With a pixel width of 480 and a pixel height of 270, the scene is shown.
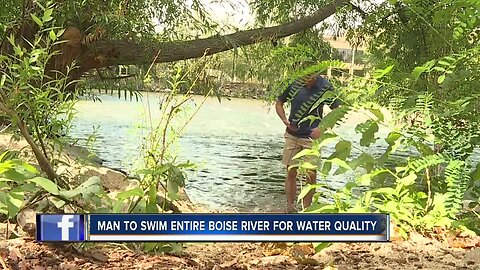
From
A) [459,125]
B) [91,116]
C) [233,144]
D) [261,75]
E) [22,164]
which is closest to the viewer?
[22,164]

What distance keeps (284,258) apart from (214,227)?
1.11 feet

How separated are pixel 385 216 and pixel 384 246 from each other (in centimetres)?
17

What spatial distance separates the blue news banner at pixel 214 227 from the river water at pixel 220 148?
0.54 metres

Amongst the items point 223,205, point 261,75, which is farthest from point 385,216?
point 261,75

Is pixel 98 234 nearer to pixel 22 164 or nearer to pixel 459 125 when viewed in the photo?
pixel 22 164

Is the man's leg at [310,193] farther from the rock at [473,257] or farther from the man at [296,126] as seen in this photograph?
the rock at [473,257]

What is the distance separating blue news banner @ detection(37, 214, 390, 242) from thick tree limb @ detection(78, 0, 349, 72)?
12.7 feet

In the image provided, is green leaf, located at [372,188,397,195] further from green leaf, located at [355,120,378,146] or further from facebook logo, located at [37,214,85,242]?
facebook logo, located at [37,214,85,242]

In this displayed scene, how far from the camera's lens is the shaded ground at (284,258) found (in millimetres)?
1862

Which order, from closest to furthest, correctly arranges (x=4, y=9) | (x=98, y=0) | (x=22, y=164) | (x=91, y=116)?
(x=22, y=164) < (x=4, y=9) < (x=98, y=0) < (x=91, y=116)

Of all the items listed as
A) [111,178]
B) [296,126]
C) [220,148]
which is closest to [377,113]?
[296,126]

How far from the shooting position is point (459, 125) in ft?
8.39

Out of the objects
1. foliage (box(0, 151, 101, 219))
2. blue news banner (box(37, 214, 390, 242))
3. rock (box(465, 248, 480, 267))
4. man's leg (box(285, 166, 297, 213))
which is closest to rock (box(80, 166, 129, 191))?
man's leg (box(285, 166, 297, 213))

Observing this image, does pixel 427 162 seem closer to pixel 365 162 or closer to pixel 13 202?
pixel 365 162
